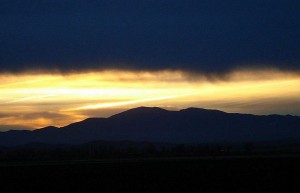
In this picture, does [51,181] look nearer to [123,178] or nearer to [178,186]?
[123,178]

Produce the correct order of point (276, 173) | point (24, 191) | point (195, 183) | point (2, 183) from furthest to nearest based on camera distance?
point (276, 173) < point (2, 183) < point (195, 183) < point (24, 191)

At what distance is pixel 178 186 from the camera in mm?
37656

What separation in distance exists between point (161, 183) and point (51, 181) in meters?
9.11

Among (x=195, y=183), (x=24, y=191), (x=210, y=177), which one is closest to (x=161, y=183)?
(x=195, y=183)

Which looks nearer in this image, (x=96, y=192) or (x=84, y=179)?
(x=96, y=192)

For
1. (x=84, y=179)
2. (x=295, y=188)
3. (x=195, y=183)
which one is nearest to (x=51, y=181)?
(x=84, y=179)

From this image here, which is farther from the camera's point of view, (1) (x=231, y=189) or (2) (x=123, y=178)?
(2) (x=123, y=178)

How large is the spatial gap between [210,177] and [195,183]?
511cm

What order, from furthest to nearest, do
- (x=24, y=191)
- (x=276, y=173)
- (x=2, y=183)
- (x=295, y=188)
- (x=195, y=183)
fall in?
(x=276, y=173), (x=2, y=183), (x=195, y=183), (x=24, y=191), (x=295, y=188)

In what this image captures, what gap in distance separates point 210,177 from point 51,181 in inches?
445

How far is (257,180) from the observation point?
41.0 m

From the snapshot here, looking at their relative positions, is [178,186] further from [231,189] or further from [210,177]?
Answer: [210,177]

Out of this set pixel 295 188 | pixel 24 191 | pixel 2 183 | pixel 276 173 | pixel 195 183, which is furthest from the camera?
pixel 276 173

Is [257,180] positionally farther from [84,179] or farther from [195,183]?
[84,179]
